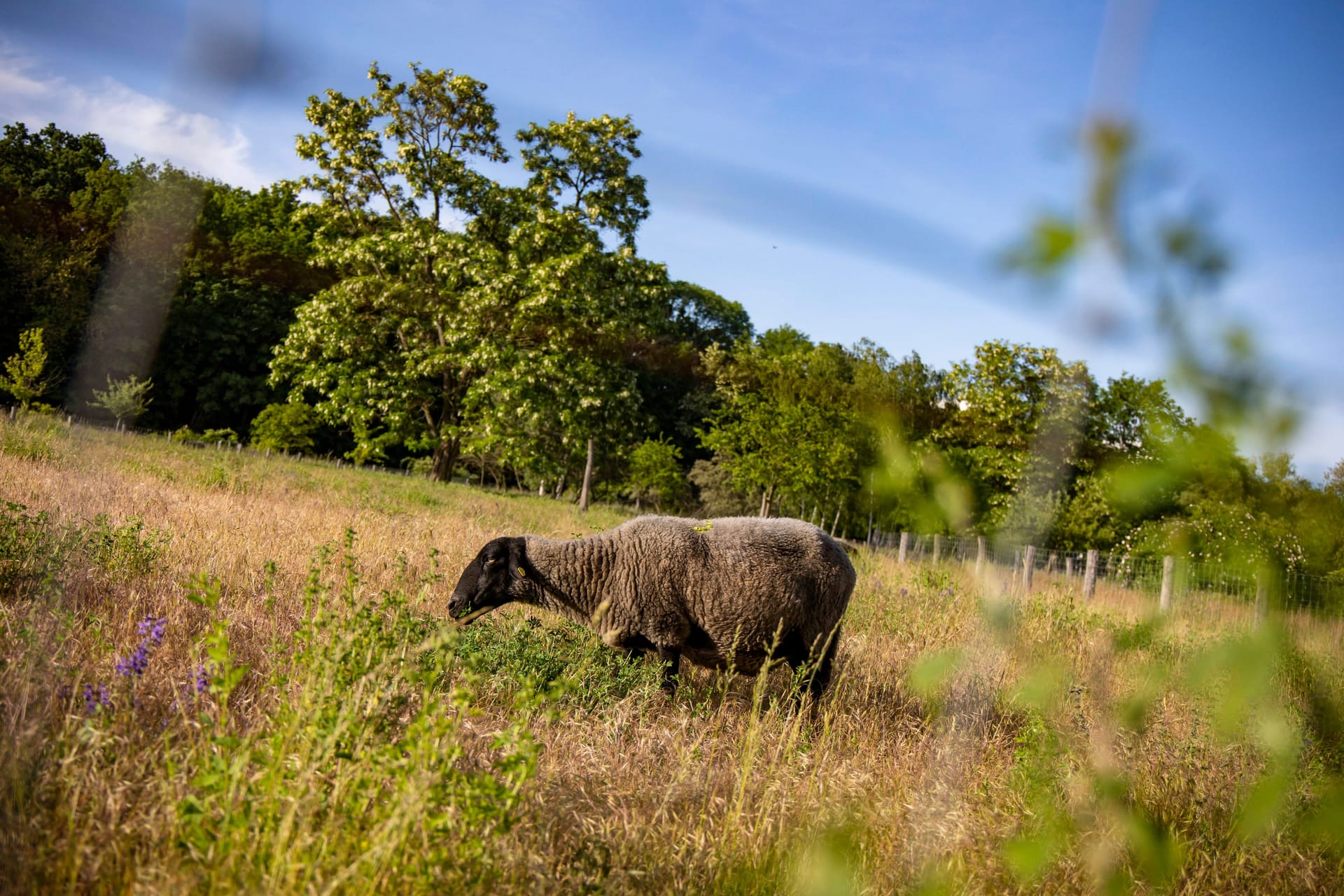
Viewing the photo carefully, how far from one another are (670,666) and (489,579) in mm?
1876

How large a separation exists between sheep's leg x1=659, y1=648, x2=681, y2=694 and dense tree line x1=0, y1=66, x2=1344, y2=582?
8.16ft

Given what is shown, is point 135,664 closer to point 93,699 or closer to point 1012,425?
point 93,699

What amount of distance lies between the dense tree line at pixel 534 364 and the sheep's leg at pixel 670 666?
249 centimetres

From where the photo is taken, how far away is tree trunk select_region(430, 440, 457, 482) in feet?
94.7

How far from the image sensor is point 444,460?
95.4ft

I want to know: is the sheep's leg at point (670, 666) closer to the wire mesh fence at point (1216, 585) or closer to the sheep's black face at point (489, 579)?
the sheep's black face at point (489, 579)

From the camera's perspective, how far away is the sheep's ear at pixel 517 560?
7141 mm

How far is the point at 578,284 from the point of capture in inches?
1014

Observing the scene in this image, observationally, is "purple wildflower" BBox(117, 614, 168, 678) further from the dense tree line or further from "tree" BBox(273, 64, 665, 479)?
"tree" BBox(273, 64, 665, 479)

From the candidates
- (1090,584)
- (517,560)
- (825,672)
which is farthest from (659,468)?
(825,672)

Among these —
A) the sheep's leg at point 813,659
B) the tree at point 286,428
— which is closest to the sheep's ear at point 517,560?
the sheep's leg at point 813,659

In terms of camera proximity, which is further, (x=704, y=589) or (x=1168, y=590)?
(x=704, y=589)

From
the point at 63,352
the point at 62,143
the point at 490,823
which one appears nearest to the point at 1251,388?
the point at 490,823

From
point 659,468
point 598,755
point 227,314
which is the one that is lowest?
point 598,755
